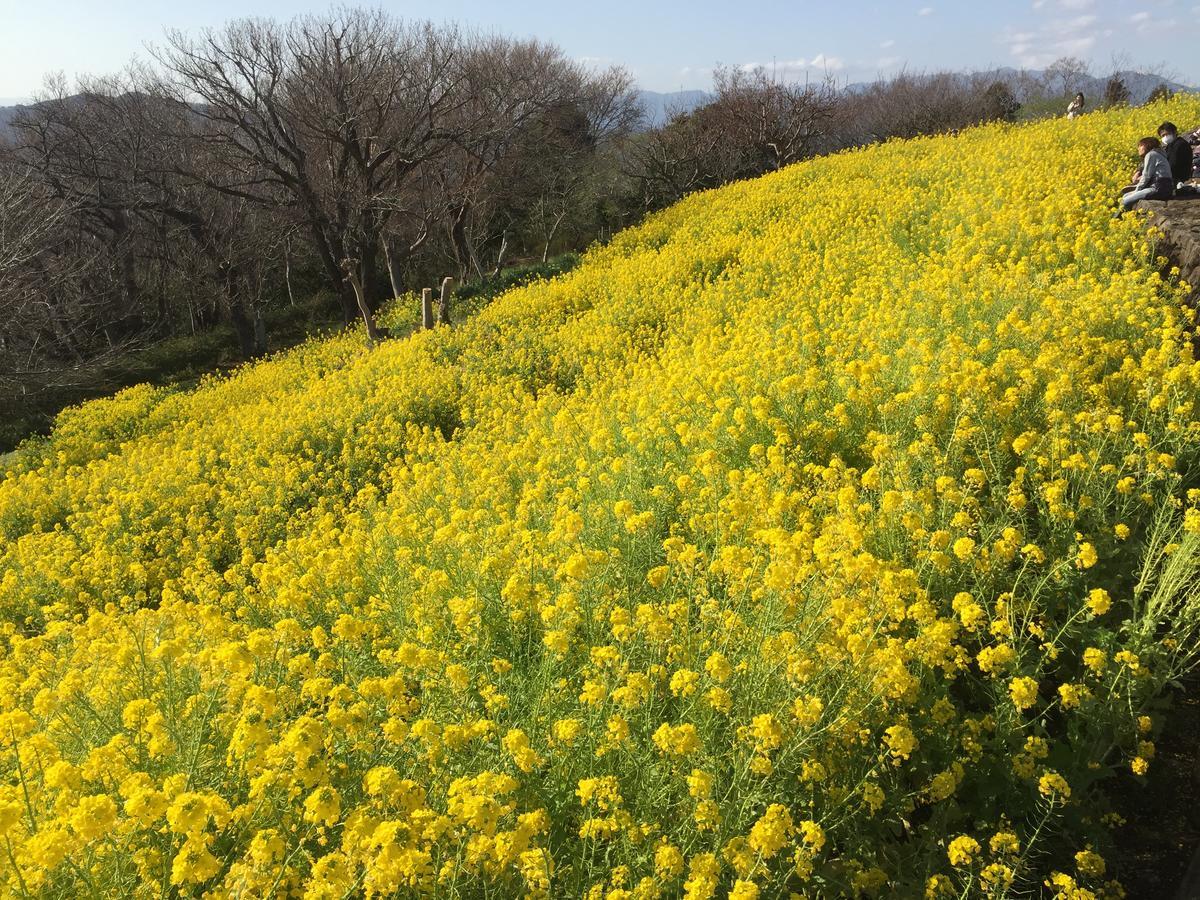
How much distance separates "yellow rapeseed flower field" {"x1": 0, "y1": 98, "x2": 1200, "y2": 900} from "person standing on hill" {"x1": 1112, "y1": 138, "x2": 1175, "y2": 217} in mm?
1510

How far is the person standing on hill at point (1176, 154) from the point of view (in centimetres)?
932

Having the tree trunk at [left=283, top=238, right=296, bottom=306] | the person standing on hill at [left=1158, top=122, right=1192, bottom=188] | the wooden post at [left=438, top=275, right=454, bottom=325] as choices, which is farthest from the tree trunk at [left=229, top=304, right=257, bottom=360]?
the person standing on hill at [left=1158, top=122, right=1192, bottom=188]

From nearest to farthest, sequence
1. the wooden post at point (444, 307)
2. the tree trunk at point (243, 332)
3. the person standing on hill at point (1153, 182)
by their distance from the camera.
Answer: the person standing on hill at point (1153, 182)
the wooden post at point (444, 307)
the tree trunk at point (243, 332)

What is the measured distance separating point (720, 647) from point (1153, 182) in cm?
983

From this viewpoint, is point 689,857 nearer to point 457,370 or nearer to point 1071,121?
point 457,370

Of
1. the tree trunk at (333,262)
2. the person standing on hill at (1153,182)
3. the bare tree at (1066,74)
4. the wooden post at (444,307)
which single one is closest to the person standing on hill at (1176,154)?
the person standing on hill at (1153,182)

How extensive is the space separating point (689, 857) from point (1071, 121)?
22.0m

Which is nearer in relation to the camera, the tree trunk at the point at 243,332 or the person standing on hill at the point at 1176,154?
the person standing on hill at the point at 1176,154

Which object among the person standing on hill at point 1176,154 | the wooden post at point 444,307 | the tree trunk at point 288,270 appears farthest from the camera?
the tree trunk at point 288,270

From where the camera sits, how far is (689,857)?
8.07 ft

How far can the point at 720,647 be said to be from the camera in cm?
321

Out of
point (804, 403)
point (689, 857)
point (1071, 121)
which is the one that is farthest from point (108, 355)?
point (1071, 121)

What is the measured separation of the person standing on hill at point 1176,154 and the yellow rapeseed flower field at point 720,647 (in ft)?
8.53

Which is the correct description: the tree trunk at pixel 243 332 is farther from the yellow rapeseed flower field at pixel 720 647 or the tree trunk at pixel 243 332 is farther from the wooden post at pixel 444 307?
the yellow rapeseed flower field at pixel 720 647
